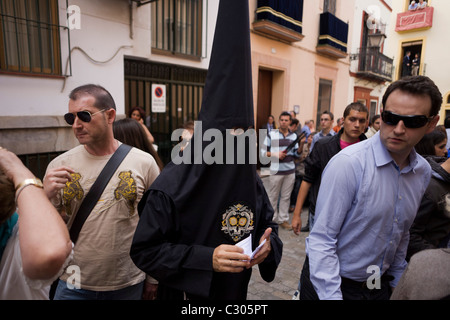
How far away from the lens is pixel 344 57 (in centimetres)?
1272

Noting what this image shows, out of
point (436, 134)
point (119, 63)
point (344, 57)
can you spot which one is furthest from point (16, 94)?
point (344, 57)

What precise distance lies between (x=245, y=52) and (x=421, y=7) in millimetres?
7036

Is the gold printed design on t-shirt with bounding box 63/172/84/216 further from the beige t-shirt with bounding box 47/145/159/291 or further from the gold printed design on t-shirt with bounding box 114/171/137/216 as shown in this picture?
the gold printed design on t-shirt with bounding box 114/171/137/216

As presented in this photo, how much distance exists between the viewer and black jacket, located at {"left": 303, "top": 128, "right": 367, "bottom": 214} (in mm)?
3598

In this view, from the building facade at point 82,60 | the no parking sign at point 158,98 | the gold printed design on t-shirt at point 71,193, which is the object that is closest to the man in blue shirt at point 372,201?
the gold printed design on t-shirt at point 71,193

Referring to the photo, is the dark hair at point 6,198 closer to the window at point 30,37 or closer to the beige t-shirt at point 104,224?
the beige t-shirt at point 104,224

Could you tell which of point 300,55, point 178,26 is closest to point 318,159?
point 178,26

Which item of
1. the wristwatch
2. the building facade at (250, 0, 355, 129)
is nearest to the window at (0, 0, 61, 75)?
the wristwatch

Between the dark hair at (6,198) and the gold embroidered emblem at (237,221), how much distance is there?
3.00ft

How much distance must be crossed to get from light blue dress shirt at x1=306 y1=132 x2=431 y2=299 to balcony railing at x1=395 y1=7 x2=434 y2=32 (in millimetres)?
6429
